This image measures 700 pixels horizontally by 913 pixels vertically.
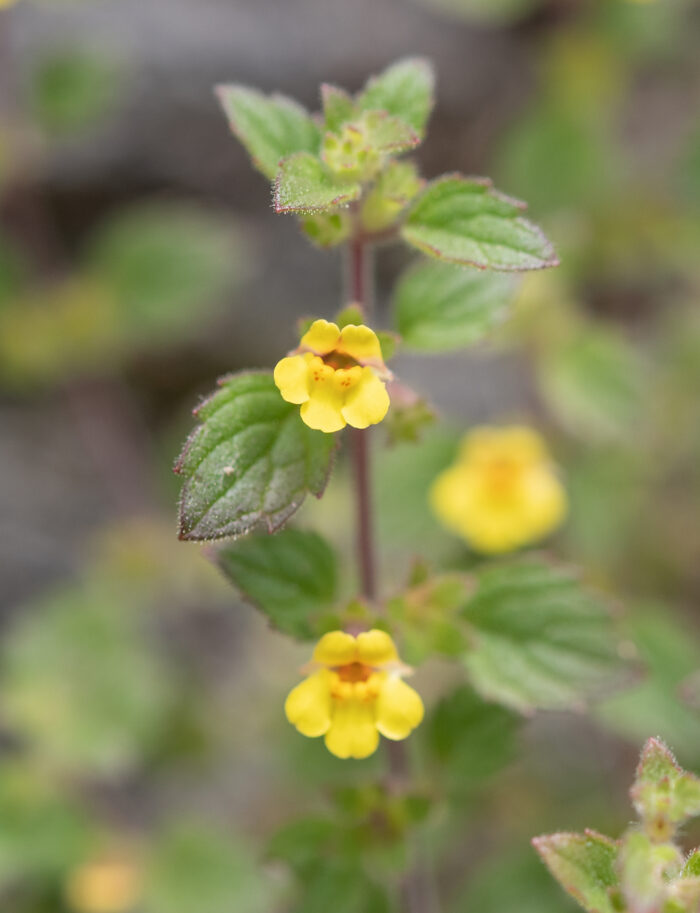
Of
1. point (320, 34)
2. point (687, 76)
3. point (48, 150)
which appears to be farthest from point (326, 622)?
point (687, 76)

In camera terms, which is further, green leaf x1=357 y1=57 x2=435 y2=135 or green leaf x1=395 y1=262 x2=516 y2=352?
green leaf x1=395 y1=262 x2=516 y2=352

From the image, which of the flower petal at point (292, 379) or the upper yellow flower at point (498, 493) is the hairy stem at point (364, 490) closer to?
the flower petal at point (292, 379)

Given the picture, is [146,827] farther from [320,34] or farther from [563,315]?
[320,34]

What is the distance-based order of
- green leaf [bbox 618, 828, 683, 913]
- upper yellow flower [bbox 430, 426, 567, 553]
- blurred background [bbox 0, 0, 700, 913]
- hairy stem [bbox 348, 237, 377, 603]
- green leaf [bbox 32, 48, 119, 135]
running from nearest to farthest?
green leaf [bbox 618, 828, 683, 913]
hairy stem [bbox 348, 237, 377, 603]
upper yellow flower [bbox 430, 426, 567, 553]
blurred background [bbox 0, 0, 700, 913]
green leaf [bbox 32, 48, 119, 135]

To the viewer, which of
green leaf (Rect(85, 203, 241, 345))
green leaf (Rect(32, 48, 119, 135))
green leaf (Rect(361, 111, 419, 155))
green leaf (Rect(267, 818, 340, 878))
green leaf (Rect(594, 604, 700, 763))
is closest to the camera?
green leaf (Rect(361, 111, 419, 155))

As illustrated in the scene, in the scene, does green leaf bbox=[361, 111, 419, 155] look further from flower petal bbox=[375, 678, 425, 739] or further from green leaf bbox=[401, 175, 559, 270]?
flower petal bbox=[375, 678, 425, 739]

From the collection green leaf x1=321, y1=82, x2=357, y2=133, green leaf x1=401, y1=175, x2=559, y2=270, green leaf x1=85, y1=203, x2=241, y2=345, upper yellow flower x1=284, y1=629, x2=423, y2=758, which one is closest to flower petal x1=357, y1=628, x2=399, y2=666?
upper yellow flower x1=284, y1=629, x2=423, y2=758
